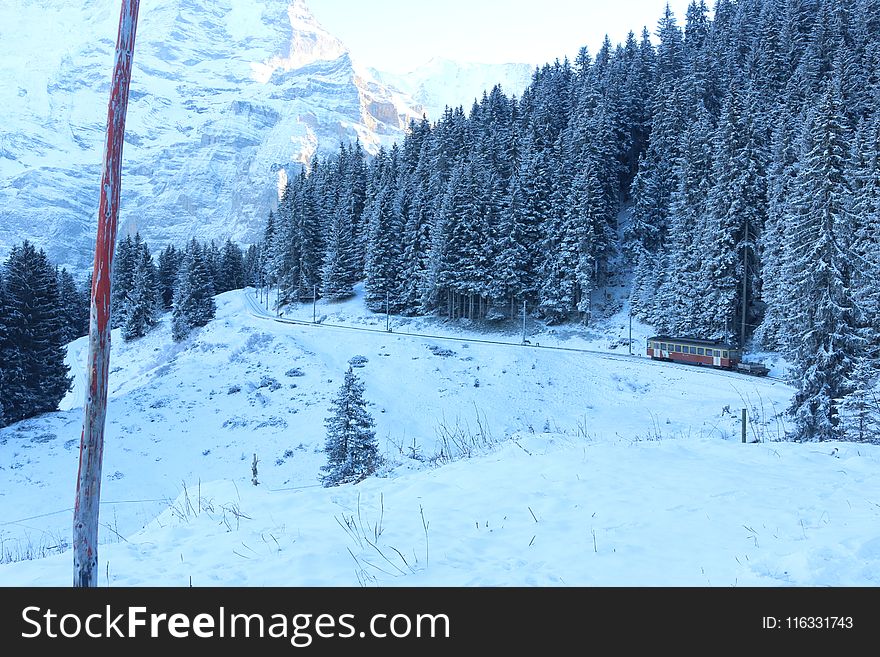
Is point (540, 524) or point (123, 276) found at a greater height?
point (123, 276)

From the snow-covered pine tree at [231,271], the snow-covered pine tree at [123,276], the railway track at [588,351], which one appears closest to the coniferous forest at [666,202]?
the railway track at [588,351]

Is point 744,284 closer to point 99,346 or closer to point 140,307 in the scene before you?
point 99,346

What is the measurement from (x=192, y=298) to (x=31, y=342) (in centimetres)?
2854

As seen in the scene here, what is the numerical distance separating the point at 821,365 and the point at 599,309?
1267 inches

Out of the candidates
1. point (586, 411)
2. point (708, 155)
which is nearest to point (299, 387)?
point (586, 411)

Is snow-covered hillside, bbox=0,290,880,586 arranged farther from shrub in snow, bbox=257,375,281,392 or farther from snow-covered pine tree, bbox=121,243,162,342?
snow-covered pine tree, bbox=121,243,162,342

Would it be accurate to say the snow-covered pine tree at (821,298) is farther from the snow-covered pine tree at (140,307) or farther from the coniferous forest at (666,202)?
the snow-covered pine tree at (140,307)

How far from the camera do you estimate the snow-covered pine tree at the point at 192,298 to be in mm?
66562

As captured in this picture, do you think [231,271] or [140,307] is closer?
[140,307]

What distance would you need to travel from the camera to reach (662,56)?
76.5 m

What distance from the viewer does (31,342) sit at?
1569 inches

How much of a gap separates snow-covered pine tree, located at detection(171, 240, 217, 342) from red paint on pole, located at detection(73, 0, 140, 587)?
6735 centimetres

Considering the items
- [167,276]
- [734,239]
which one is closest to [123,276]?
[167,276]
